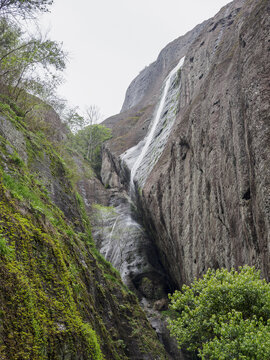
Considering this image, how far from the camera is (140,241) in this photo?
2627cm

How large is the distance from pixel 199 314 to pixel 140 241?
1696 centimetres

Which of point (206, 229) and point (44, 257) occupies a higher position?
point (44, 257)

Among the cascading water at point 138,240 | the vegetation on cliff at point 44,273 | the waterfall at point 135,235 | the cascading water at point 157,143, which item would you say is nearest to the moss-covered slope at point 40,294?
the vegetation on cliff at point 44,273

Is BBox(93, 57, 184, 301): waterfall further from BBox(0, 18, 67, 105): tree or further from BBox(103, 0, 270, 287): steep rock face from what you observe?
BBox(0, 18, 67, 105): tree

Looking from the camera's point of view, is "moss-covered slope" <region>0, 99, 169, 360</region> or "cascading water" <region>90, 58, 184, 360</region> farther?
"cascading water" <region>90, 58, 184, 360</region>

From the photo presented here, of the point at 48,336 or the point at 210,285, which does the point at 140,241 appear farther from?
the point at 48,336

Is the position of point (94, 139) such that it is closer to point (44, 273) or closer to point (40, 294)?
point (44, 273)

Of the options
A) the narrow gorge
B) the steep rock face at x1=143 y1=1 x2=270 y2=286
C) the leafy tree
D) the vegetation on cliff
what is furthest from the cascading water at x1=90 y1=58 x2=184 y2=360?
the leafy tree

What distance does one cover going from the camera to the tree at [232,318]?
7.34m

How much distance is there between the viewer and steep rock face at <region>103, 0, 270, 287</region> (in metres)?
11.0

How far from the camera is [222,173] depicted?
1420 centimetres

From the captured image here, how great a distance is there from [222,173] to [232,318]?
7548 mm

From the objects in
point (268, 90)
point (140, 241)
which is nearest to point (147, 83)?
point (140, 241)

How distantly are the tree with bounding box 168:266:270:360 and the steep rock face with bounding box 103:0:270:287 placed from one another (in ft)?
5.58
